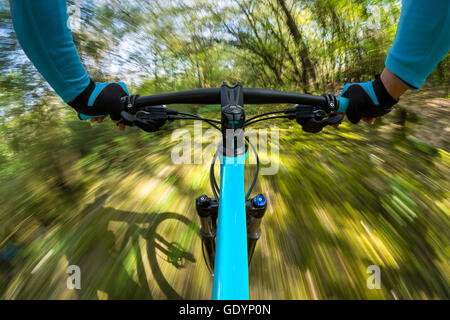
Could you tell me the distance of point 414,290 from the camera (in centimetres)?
136

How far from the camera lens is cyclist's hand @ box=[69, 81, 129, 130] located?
962 millimetres

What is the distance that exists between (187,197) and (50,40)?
1921mm

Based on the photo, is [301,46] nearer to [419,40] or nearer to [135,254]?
[419,40]

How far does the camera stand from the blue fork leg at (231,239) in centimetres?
63

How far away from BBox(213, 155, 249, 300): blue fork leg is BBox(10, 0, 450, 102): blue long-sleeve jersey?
2.75 feet

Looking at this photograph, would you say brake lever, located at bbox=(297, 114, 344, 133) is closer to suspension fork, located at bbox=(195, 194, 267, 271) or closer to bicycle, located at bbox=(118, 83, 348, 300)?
bicycle, located at bbox=(118, 83, 348, 300)

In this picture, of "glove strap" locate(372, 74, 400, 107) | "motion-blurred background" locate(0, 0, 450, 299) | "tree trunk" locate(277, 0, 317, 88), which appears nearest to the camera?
"glove strap" locate(372, 74, 400, 107)

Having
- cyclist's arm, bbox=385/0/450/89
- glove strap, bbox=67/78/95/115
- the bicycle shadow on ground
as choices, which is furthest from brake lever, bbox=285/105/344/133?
the bicycle shadow on ground

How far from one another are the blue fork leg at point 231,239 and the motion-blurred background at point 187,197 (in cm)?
110

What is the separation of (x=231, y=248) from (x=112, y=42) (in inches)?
232

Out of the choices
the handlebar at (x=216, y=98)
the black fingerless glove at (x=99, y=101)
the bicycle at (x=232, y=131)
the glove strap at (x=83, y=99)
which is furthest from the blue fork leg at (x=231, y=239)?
the glove strap at (x=83, y=99)

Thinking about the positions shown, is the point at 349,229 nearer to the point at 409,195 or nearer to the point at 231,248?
the point at 409,195

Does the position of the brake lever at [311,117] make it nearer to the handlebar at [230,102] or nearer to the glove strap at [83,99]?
the handlebar at [230,102]

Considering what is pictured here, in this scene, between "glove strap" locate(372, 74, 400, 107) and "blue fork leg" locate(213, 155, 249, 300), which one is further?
"glove strap" locate(372, 74, 400, 107)
